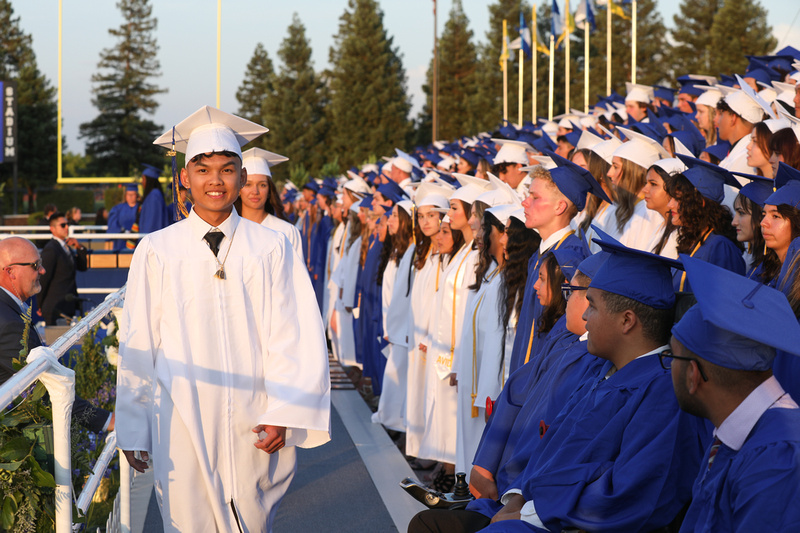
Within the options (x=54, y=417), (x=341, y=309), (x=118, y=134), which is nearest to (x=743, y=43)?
(x=341, y=309)

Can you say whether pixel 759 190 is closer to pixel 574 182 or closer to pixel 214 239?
pixel 574 182

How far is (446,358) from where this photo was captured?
644cm

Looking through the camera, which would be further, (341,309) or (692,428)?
(341,309)

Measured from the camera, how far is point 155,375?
345 centimetres

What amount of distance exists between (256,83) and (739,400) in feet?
222

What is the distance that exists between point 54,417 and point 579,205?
119 inches

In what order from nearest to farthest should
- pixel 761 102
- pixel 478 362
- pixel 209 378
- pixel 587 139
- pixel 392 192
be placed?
pixel 209 378, pixel 478 362, pixel 761 102, pixel 587 139, pixel 392 192

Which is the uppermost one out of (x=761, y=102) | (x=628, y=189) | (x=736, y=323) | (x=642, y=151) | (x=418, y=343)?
(x=761, y=102)

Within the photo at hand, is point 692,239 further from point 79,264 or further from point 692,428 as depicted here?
point 79,264

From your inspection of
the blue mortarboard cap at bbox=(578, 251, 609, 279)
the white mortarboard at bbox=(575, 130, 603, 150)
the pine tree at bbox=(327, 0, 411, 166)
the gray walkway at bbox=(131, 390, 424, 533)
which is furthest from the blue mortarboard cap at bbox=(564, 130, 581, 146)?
the pine tree at bbox=(327, 0, 411, 166)

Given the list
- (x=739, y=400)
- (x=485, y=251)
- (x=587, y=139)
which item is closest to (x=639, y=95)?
(x=587, y=139)

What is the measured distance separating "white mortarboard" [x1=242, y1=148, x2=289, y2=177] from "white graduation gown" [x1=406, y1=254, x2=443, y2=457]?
1.50 m

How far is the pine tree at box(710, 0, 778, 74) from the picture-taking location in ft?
141

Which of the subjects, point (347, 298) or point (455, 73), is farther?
point (455, 73)
